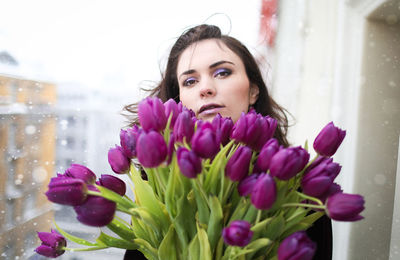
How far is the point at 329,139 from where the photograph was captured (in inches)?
16.9

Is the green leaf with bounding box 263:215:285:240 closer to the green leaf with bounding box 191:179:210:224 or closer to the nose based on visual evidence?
the green leaf with bounding box 191:179:210:224

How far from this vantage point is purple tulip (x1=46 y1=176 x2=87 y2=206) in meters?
0.37

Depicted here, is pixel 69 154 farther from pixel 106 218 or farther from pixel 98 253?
pixel 106 218

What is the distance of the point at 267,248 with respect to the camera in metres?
0.46

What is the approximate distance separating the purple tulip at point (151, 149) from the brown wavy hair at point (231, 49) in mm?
489

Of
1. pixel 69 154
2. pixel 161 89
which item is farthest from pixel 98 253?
pixel 161 89

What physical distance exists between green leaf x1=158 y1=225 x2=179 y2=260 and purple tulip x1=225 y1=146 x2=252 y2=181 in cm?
13

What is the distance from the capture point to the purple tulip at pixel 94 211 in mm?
381

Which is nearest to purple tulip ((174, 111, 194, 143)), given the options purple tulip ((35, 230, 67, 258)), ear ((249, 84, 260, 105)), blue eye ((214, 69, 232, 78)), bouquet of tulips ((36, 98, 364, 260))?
bouquet of tulips ((36, 98, 364, 260))

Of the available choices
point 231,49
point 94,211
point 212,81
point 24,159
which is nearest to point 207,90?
point 212,81

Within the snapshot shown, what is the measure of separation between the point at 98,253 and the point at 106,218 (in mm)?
749

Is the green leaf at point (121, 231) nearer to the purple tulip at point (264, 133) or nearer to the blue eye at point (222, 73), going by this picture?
the purple tulip at point (264, 133)

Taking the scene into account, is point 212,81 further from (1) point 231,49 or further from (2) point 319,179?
(2) point 319,179

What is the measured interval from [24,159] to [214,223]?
68 cm
